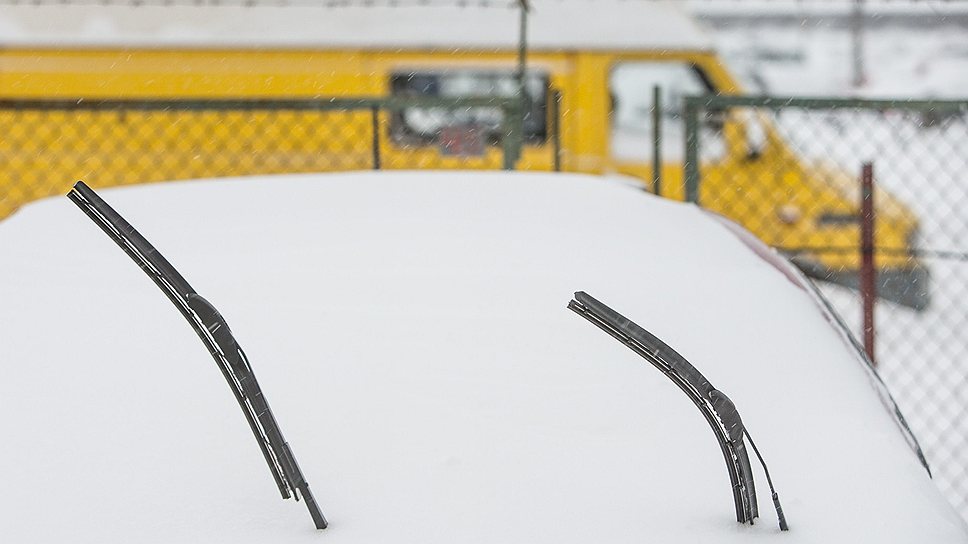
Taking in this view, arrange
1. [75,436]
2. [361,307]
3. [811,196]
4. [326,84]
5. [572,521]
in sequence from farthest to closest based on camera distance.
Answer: [811,196] → [326,84] → [361,307] → [75,436] → [572,521]

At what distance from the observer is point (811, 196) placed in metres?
7.45

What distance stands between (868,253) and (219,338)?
328 centimetres

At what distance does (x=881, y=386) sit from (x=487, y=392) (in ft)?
2.88

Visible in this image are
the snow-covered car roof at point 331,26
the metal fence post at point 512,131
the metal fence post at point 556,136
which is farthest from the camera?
the snow-covered car roof at point 331,26

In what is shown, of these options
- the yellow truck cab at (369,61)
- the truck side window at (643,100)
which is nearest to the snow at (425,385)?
the yellow truck cab at (369,61)

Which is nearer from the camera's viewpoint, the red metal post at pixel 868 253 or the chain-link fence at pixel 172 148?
the red metal post at pixel 868 253

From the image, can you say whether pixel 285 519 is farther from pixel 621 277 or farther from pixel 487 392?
pixel 621 277

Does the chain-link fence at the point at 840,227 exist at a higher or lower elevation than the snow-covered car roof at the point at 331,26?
lower

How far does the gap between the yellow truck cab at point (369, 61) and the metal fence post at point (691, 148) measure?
2188mm

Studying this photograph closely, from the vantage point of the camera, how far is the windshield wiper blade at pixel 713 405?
1.42 metres

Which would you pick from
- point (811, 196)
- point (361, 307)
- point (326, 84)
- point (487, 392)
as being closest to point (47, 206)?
point (361, 307)

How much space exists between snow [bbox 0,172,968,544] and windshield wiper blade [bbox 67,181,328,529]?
38mm

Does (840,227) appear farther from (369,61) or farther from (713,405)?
(713,405)

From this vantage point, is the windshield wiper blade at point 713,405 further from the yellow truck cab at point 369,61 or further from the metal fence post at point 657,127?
the yellow truck cab at point 369,61
